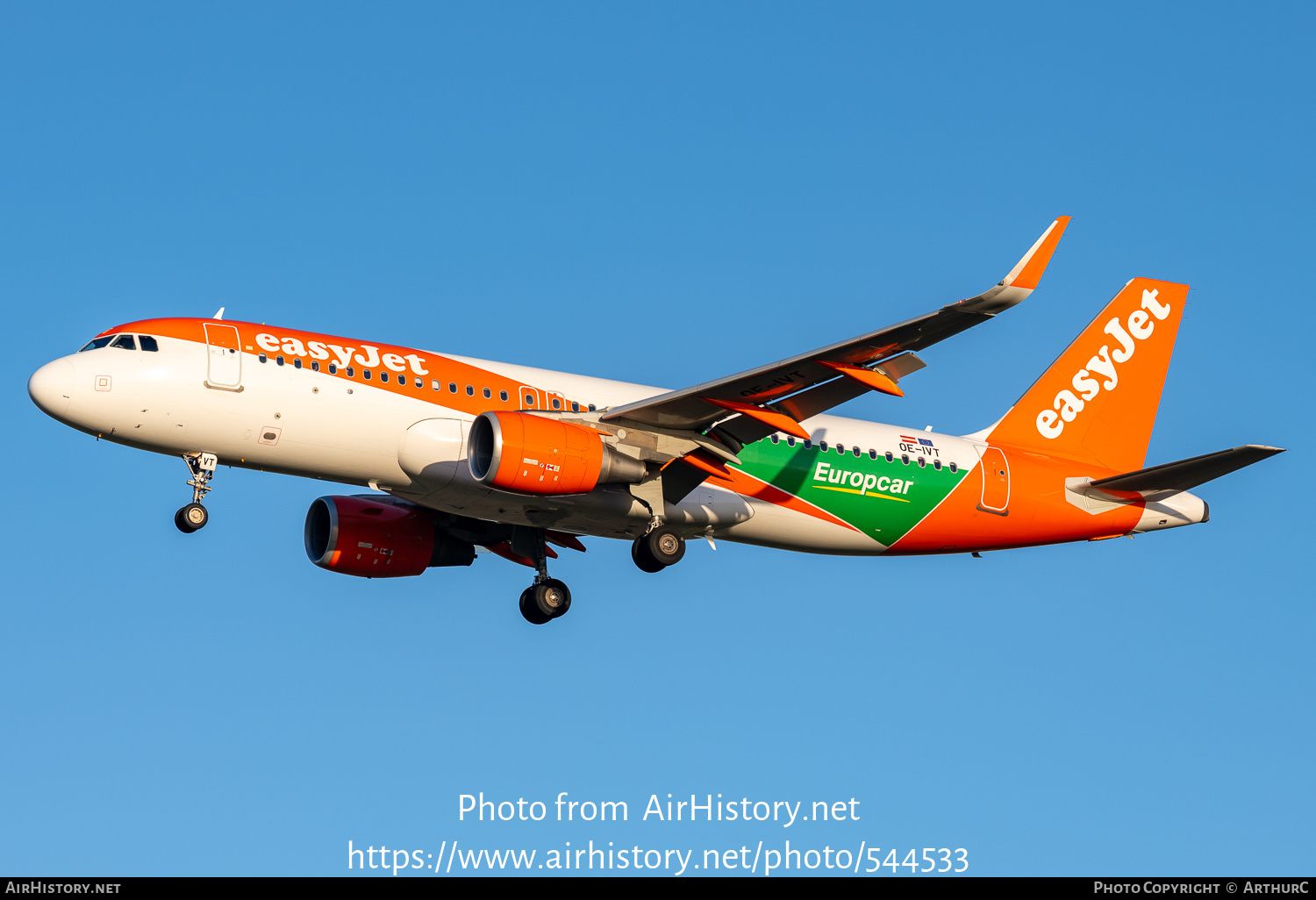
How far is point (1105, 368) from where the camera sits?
124 ft

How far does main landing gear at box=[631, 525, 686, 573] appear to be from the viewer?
102ft

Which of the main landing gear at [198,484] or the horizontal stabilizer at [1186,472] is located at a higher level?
the horizontal stabilizer at [1186,472]

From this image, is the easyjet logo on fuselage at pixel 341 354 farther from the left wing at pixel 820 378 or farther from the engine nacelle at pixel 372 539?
the engine nacelle at pixel 372 539

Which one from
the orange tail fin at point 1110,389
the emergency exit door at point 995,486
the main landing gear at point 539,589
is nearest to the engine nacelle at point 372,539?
the main landing gear at point 539,589

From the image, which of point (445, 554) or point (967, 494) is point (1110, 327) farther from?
point (445, 554)

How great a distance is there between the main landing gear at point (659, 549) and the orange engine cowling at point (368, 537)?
5904 millimetres

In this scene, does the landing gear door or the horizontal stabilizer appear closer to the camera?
the landing gear door

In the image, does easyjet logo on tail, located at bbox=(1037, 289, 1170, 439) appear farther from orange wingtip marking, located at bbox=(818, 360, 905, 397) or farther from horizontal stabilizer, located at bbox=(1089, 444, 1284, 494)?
orange wingtip marking, located at bbox=(818, 360, 905, 397)

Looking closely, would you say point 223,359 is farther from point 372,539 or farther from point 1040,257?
point 1040,257

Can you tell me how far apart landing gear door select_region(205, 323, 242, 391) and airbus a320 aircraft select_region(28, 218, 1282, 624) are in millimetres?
43

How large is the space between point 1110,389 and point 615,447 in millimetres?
14079

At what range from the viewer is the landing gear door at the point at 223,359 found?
28.4 m

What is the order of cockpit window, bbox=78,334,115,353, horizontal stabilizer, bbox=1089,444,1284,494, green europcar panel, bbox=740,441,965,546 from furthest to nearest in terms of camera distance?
green europcar panel, bbox=740,441,965,546 → horizontal stabilizer, bbox=1089,444,1284,494 → cockpit window, bbox=78,334,115,353

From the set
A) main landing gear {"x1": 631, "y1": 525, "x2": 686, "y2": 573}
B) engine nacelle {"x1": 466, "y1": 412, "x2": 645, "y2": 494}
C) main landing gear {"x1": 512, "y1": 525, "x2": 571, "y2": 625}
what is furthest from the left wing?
main landing gear {"x1": 512, "y1": 525, "x2": 571, "y2": 625}
